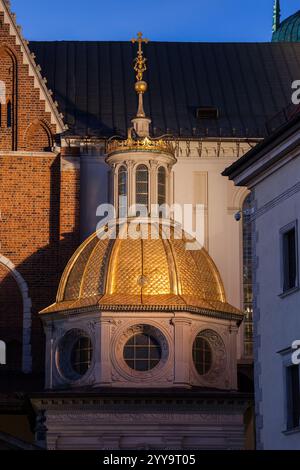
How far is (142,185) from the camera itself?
2039 inches

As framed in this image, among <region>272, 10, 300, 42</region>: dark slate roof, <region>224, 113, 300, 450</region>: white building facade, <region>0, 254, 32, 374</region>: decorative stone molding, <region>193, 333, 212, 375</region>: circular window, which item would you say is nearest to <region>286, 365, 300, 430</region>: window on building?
<region>224, 113, 300, 450</region>: white building facade

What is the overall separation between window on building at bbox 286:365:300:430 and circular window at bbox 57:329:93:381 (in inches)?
523

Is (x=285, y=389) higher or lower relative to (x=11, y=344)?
lower

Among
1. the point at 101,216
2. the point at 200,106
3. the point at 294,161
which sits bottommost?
the point at 294,161

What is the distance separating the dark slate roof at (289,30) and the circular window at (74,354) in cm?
2024

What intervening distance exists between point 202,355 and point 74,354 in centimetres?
334

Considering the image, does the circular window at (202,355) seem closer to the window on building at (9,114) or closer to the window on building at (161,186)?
the window on building at (161,186)

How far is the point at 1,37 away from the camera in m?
54.7

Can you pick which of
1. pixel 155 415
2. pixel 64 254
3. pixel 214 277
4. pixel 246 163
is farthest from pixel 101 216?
pixel 246 163

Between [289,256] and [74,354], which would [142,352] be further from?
[289,256]

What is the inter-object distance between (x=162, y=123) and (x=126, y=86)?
2416 millimetres

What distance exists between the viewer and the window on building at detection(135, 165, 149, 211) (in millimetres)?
51594

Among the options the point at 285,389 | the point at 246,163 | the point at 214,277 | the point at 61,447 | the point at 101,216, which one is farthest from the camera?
the point at 101,216

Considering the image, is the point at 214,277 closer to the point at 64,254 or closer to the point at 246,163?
the point at 64,254
